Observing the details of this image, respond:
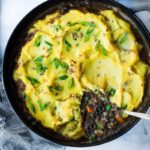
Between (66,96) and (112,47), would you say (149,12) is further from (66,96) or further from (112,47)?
(66,96)

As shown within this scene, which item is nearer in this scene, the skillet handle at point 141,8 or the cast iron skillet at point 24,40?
the cast iron skillet at point 24,40

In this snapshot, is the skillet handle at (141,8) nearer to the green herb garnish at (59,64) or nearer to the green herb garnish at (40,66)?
the green herb garnish at (59,64)

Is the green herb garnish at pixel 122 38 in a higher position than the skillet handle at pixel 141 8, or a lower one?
lower

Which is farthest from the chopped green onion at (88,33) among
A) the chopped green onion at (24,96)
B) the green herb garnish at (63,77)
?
the chopped green onion at (24,96)

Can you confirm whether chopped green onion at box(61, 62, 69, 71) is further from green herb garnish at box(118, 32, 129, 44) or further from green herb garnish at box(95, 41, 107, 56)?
green herb garnish at box(118, 32, 129, 44)

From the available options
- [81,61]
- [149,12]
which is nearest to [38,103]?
[81,61]

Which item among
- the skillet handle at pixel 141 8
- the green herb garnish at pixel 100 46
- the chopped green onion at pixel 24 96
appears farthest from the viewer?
the skillet handle at pixel 141 8
